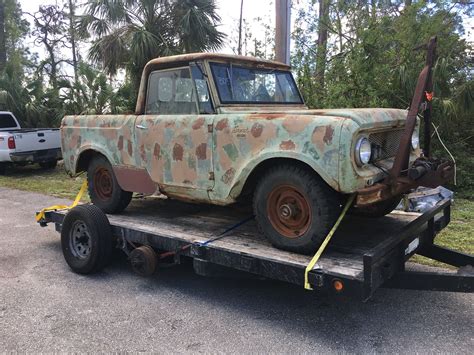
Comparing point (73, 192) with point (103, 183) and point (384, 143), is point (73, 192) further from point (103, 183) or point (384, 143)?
point (384, 143)

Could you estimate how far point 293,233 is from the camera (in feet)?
12.2

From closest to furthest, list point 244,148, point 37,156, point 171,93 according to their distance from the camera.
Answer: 1. point 244,148
2. point 171,93
3. point 37,156

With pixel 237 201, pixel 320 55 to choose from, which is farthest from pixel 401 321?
pixel 320 55

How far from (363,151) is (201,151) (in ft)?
5.01

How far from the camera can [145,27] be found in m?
13.4

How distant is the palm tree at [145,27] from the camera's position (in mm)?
13227

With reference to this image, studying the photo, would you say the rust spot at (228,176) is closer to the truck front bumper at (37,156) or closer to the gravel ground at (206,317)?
the gravel ground at (206,317)

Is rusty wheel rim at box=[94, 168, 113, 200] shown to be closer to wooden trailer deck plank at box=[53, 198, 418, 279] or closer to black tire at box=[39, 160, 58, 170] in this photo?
wooden trailer deck plank at box=[53, 198, 418, 279]

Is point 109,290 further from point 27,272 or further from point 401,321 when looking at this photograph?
point 401,321

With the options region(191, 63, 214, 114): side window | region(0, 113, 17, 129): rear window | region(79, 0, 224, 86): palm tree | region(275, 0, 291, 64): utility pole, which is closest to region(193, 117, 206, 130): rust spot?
region(191, 63, 214, 114): side window

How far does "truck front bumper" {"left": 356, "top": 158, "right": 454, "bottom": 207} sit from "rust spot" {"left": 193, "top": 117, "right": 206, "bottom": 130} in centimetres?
160

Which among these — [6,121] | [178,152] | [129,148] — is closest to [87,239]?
[129,148]

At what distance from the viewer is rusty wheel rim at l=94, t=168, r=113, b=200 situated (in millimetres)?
5547

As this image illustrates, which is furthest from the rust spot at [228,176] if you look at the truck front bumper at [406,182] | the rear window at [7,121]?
the rear window at [7,121]
